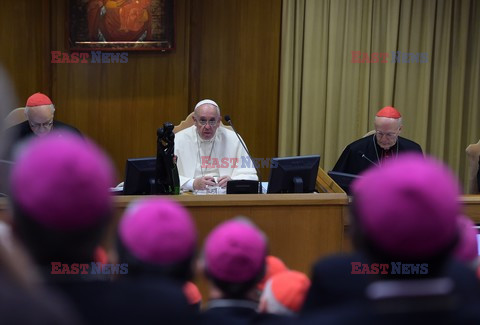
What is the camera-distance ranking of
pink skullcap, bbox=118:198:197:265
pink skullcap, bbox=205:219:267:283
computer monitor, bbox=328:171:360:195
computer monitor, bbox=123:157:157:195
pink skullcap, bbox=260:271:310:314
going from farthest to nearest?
computer monitor, bbox=328:171:360:195 < computer monitor, bbox=123:157:157:195 < pink skullcap, bbox=260:271:310:314 < pink skullcap, bbox=205:219:267:283 < pink skullcap, bbox=118:198:197:265

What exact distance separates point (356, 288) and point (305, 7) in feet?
19.6

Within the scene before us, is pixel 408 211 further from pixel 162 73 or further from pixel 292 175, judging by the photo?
pixel 162 73

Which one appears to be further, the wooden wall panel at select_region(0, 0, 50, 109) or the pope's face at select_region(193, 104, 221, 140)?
the wooden wall panel at select_region(0, 0, 50, 109)

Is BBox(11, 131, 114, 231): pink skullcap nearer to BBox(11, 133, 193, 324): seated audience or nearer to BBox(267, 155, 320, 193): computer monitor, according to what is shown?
BBox(11, 133, 193, 324): seated audience

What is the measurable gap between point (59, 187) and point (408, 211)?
72 centimetres

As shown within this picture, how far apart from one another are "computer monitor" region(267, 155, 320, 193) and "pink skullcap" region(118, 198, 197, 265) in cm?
280

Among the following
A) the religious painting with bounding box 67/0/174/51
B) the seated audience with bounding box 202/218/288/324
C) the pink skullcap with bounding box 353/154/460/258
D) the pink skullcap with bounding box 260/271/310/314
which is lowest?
the pink skullcap with bounding box 260/271/310/314

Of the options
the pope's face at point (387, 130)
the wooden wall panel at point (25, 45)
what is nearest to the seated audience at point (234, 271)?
the pope's face at point (387, 130)

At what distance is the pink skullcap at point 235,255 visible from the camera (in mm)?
2078

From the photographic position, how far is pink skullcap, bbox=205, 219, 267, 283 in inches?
81.8

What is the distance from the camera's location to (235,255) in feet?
6.85

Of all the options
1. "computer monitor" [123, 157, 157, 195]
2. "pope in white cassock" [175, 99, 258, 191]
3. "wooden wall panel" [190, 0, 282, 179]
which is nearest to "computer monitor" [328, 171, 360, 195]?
"pope in white cassock" [175, 99, 258, 191]

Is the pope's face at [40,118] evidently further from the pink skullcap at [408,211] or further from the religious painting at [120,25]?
the pink skullcap at [408,211]

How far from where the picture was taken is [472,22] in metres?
7.76
